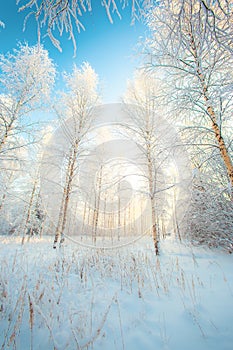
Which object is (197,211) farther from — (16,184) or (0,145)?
(16,184)

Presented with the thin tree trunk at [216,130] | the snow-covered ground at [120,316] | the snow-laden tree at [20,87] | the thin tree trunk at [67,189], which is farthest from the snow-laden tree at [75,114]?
the thin tree trunk at [216,130]

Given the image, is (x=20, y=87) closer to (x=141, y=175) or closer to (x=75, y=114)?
(x=75, y=114)

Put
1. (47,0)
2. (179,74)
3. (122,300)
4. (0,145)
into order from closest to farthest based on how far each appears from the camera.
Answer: (47,0) → (122,300) → (179,74) → (0,145)

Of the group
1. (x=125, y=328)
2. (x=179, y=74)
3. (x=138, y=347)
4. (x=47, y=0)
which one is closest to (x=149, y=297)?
(x=125, y=328)

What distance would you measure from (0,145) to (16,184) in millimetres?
8510

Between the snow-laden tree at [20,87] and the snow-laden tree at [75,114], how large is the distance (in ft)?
3.88

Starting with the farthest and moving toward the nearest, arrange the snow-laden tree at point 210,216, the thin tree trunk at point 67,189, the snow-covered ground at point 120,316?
the thin tree trunk at point 67,189
the snow-laden tree at point 210,216
the snow-covered ground at point 120,316

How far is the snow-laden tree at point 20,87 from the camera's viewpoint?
17.3ft

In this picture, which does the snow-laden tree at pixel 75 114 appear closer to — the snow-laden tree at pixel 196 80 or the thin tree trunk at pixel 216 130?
the snow-laden tree at pixel 196 80

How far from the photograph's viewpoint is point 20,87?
18.7 feet

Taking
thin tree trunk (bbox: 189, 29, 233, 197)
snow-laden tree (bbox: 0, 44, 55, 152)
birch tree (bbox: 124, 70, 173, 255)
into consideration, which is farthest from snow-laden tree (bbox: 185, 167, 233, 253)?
snow-laden tree (bbox: 0, 44, 55, 152)

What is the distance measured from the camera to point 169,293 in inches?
104

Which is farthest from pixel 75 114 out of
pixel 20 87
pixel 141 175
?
pixel 141 175

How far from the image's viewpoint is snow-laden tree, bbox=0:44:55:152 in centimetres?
528
